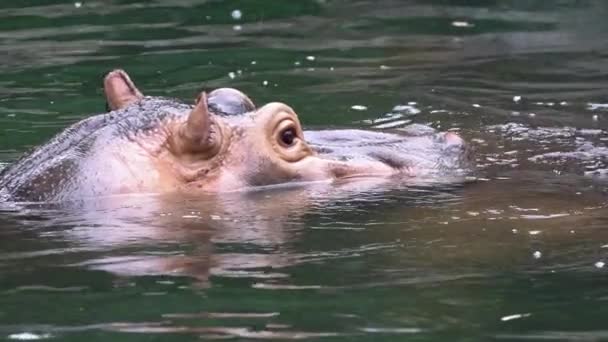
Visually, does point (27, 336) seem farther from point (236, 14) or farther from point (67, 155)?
point (236, 14)

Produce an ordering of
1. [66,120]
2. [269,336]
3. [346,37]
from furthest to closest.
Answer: [346,37] < [66,120] < [269,336]

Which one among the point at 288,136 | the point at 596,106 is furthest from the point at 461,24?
the point at 288,136

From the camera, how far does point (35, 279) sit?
16.5ft

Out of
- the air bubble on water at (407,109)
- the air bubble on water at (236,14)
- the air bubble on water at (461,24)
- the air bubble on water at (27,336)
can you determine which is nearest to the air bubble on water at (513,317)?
the air bubble on water at (27,336)

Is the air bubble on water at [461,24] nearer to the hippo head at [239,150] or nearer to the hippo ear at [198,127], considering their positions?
the hippo head at [239,150]

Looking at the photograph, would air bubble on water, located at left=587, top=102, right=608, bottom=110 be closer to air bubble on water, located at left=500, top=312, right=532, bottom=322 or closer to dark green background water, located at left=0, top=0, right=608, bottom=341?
dark green background water, located at left=0, top=0, right=608, bottom=341

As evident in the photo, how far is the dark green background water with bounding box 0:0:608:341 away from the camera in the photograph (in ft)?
14.8

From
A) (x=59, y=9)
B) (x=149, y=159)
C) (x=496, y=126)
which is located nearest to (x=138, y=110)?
(x=149, y=159)

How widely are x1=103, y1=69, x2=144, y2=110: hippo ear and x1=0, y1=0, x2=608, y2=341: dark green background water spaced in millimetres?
899

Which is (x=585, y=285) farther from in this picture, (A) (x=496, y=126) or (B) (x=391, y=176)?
(A) (x=496, y=126)

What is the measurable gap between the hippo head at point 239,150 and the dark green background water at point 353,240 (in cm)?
12

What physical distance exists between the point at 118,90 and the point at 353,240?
5.48ft

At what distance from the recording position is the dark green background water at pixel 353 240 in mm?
4496

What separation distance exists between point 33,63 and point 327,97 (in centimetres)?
258
